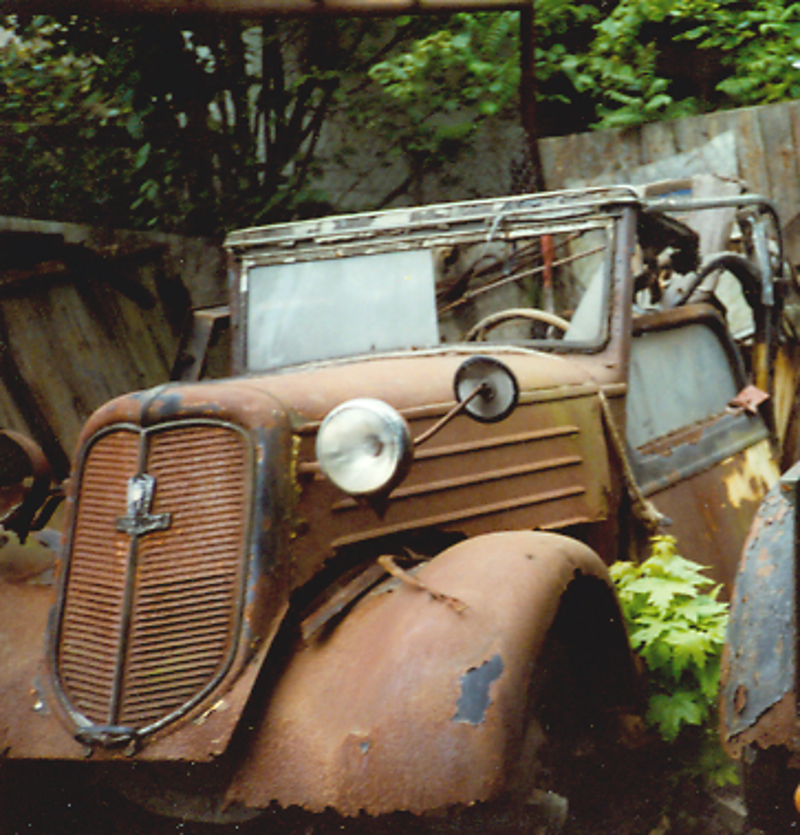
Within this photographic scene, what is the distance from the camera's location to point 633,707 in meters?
2.67

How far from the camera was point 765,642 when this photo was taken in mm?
2055

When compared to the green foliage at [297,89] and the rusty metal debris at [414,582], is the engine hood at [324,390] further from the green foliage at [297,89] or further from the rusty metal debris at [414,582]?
the green foliage at [297,89]

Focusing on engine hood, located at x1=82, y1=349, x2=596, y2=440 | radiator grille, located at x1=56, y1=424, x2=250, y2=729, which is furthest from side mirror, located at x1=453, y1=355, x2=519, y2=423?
radiator grille, located at x1=56, y1=424, x2=250, y2=729

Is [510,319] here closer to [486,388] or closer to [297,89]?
[486,388]

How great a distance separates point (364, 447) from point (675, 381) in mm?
2187

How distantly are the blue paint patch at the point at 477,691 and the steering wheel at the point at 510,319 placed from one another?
6.35ft

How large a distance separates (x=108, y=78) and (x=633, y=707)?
18.3ft

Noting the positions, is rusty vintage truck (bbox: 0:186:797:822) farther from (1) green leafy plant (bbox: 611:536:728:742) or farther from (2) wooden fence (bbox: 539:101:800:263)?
(2) wooden fence (bbox: 539:101:800:263)

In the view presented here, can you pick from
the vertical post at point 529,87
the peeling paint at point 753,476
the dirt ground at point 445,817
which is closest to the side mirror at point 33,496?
the dirt ground at point 445,817

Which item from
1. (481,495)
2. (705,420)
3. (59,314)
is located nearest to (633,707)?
(481,495)

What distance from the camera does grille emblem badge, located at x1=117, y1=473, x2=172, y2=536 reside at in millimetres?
2381

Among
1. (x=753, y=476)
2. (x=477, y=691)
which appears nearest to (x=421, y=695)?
(x=477, y=691)

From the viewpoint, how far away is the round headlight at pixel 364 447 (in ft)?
7.30

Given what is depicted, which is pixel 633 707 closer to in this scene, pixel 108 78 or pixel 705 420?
pixel 705 420
